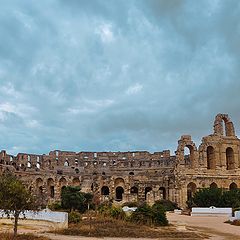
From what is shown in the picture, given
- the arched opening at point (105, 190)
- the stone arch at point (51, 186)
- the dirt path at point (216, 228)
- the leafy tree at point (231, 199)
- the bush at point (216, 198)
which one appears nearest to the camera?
the dirt path at point (216, 228)

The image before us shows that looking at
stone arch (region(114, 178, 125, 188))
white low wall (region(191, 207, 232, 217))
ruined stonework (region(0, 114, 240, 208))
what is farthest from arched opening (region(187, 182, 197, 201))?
white low wall (region(191, 207, 232, 217))

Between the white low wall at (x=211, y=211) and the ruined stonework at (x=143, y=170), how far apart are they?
10289mm

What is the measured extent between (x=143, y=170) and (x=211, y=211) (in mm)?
30191

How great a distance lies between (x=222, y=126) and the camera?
190 feet

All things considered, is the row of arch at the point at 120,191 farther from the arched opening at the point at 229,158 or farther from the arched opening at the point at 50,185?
the arched opening at the point at 229,158

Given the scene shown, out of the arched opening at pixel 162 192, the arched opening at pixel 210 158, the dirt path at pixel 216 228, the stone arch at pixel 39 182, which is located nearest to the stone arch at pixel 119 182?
the arched opening at pixel 162 192

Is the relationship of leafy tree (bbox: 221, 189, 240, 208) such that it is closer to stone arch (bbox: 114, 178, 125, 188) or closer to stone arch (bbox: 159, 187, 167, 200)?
stone arch (bbox: 159, 187, 167, 200)

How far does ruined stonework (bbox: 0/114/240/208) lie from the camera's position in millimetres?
52750

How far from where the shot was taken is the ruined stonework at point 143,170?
52750 millimetres

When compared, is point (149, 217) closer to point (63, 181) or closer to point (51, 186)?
point (63, 181)

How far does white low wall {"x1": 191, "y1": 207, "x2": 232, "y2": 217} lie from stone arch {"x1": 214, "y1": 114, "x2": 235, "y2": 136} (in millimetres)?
19117

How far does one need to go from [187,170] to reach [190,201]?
6.16m

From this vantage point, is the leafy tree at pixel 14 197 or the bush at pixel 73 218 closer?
the leafy tree at pixel 14 197

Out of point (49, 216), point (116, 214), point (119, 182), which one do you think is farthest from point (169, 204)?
point (49, 216)
